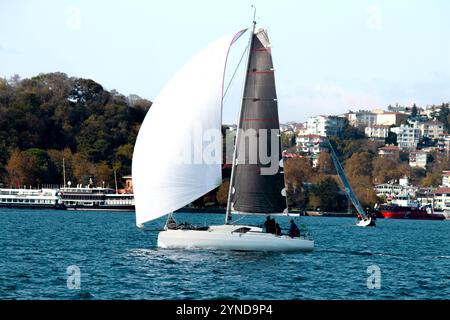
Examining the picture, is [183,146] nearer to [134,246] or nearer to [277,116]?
[277,116]

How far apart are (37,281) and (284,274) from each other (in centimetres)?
763

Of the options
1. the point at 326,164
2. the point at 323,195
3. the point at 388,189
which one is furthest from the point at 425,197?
the point at 323,195

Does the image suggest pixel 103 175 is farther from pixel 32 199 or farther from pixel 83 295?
pixel 83 295

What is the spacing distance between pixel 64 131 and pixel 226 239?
101857 millimetres

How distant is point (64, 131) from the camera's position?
13388cm

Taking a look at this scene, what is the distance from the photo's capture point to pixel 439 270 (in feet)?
116

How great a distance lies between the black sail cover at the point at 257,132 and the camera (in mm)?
36188

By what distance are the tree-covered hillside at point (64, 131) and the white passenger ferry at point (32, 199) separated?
4.63 m

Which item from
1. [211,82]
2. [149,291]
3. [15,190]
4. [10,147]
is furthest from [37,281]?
[10,147]

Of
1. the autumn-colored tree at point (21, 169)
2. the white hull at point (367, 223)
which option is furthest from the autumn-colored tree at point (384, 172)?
the white hull at point (367, 223)

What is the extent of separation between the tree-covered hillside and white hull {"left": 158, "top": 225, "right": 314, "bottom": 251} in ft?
288

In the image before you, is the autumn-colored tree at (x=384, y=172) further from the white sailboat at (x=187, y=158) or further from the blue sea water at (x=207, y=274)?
the white sailboat at (x=187, y=158)

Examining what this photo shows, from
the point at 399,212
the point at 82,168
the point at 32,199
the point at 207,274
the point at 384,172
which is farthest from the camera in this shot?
the point at 384,172

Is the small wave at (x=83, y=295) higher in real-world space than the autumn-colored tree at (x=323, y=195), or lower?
lower
